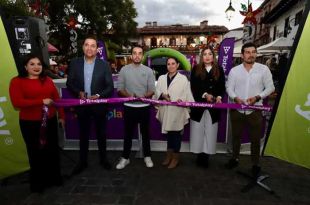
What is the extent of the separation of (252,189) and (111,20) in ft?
92.1

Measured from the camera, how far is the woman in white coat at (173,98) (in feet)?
14.2

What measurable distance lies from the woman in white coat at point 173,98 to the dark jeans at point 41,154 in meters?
1.69

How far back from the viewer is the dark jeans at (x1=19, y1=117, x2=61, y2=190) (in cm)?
351


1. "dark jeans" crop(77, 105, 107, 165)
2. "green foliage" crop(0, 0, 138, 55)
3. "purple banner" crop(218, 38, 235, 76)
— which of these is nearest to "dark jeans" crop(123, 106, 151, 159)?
"dark jeans" crop(77, 105, 107, 165)

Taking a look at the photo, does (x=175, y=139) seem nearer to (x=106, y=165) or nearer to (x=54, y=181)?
(x=106, y=165)

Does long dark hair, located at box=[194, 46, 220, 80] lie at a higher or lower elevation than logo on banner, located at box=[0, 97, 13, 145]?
higher

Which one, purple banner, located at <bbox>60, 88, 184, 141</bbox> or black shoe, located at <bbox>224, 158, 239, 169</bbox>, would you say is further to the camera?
purple banner, located at <bbox>60, 88, 184, 141</bbox>

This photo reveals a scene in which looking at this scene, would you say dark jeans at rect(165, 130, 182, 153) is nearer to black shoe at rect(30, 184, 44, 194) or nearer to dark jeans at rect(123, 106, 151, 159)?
dark jeans at rect(123, 106, 151, 159)

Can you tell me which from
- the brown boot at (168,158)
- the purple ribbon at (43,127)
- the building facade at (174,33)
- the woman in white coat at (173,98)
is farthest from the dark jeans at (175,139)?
the building facade at (174,33)

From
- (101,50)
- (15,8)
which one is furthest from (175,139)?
(15,8)

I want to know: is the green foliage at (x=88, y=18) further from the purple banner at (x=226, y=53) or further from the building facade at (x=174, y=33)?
the building facade at (x=174, y=33)

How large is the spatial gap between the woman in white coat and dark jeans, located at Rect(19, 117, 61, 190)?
169 centimetres

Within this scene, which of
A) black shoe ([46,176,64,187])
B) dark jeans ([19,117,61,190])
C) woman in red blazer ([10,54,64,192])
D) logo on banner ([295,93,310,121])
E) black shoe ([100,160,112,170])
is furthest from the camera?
black shoe ([100,160,112,170])

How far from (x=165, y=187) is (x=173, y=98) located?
1396mm
